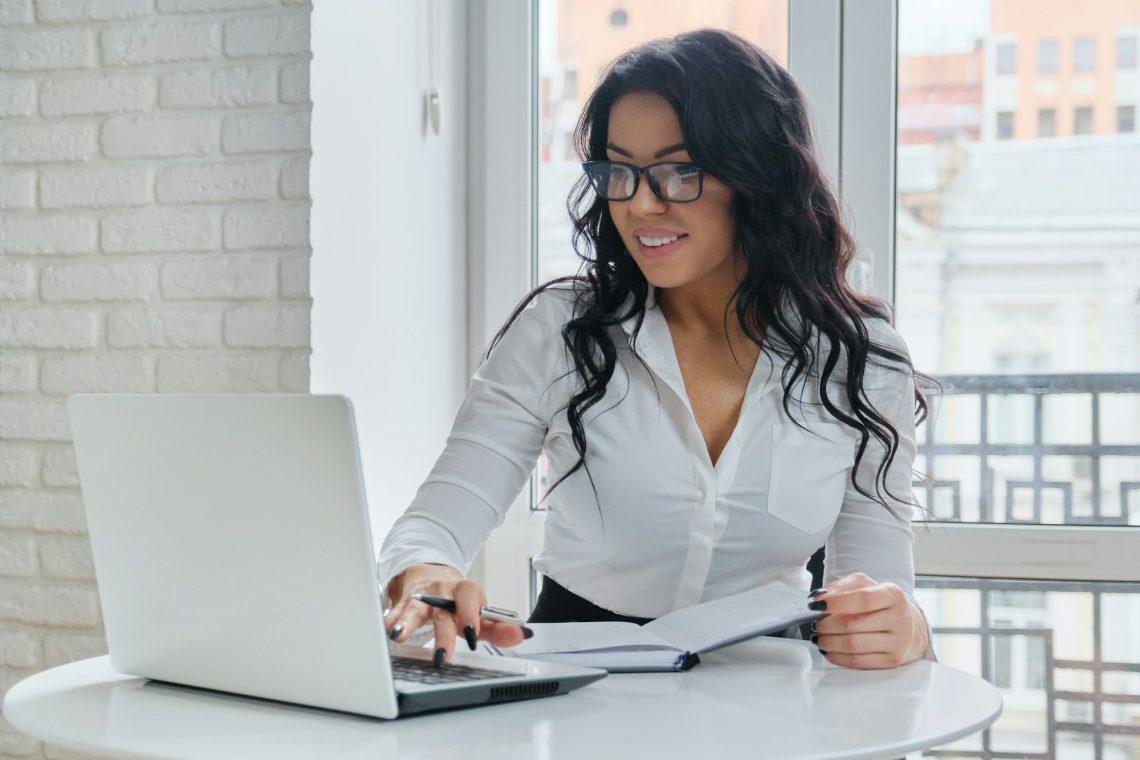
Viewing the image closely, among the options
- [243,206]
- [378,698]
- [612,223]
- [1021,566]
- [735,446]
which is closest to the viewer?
[378,698]

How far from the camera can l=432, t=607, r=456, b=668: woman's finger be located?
971 millimetres

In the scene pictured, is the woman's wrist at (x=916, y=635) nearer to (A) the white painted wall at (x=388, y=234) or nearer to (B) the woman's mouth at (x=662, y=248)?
(B) the woman's mouth at (x=662, y=248)

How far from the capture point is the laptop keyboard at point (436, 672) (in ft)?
2.97

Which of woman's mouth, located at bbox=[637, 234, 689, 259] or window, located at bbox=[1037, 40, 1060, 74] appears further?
window, located at bbox=[1037, 40, 1060, 74]

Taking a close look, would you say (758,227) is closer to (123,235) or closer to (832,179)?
(832,179)

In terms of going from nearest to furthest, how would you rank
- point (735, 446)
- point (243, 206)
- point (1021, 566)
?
1. point (735, 446)
2. point (243, 206)
3. point (1021, 566)

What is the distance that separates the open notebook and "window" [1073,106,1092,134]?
4.34 feet

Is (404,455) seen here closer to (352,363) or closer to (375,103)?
(352,363)

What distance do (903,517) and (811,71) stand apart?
1.03 meters

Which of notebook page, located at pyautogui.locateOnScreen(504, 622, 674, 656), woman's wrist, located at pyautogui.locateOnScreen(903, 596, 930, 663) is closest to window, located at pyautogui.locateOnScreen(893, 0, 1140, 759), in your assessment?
woman's wrist, located at pyautogui.locateOnScreen(903, 596, 930, 663)

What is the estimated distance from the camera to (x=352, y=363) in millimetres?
1981

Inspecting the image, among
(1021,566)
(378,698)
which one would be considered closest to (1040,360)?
(1021,566)

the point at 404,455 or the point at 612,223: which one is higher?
the point at 612,223

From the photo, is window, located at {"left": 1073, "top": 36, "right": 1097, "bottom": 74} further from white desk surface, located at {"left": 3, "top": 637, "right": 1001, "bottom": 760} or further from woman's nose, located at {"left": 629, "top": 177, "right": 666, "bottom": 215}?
white desk surface, located at {"left": 3, "top": 637, "right": 1001, "bottom": 760}
